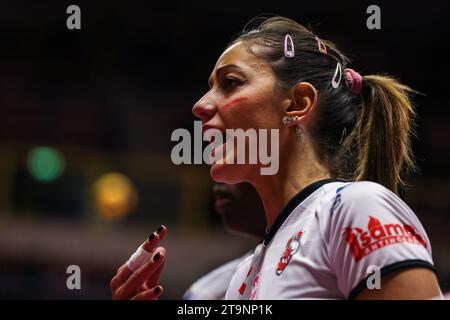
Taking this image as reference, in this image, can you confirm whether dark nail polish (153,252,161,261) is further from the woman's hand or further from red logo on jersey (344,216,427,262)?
red logo on jersey (344,216,427,262)

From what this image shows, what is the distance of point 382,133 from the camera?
1854 millimetres

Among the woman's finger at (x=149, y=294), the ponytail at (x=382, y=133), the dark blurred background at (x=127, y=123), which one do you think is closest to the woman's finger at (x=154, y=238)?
the woman's finger at (x=149, y=294)

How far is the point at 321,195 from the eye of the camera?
1.64m

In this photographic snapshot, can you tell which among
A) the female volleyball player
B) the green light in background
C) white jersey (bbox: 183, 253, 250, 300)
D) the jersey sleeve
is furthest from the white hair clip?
the green light in background

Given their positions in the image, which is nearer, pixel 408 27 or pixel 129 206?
pixel 129 206

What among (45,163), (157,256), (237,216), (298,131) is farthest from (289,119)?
(45,163)

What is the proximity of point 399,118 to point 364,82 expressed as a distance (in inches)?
6.0

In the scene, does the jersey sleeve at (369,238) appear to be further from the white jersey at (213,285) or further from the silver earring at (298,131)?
the white jersey at (213,285)

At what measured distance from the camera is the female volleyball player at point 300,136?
1.55 meters

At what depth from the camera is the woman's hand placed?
177 cm

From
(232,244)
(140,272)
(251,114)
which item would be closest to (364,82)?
(251,114)
